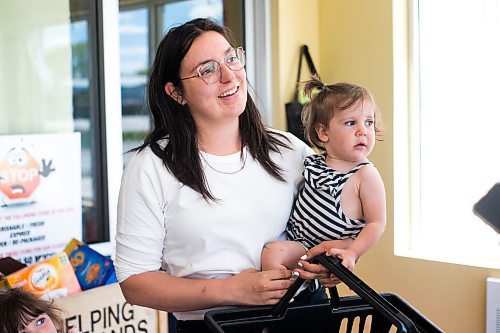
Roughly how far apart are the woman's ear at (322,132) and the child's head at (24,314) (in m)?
0.81

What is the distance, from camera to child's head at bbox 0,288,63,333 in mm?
1747

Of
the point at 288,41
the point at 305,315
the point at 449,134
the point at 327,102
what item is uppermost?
the point at 288,41

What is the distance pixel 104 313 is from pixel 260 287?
3.99 feet

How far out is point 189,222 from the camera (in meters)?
1.46

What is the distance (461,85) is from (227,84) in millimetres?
1861

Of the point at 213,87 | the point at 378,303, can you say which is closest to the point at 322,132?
the point at 213,87

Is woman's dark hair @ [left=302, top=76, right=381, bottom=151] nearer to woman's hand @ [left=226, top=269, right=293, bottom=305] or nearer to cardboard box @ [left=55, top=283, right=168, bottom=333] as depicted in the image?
woman's hand @ [left=226, top=269, right=293, bottom=305]

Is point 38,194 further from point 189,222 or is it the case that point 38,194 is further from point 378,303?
point 378,303

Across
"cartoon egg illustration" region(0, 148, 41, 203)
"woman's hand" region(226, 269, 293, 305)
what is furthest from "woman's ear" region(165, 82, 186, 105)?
"cartoon egg illustration" region(0, 148, 41, 203)

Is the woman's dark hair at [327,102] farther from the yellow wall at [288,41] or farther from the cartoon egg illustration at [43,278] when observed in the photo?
the yellow wall at [288,41]

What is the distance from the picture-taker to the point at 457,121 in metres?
3.10

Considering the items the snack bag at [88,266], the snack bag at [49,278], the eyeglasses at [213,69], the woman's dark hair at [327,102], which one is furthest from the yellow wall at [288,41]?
the eyeglasses at [213,69]

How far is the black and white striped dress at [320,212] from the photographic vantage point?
5.16 ft

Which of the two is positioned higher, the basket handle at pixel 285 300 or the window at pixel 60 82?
the window at pixel 60 82
